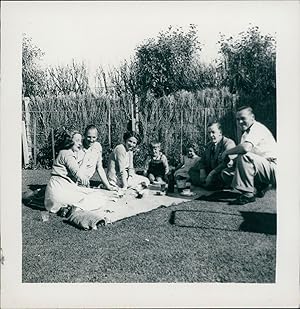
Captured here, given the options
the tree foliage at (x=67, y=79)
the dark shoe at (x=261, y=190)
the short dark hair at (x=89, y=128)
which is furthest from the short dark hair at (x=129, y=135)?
the dark shoe at (x=261, y=190)

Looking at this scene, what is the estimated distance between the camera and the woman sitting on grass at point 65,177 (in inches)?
164

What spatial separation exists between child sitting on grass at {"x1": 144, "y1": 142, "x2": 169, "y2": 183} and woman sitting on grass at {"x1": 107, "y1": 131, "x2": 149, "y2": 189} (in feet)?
0.23

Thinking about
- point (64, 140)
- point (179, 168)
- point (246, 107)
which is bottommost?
point (179, 168)

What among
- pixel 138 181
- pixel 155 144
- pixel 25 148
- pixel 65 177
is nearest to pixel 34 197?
pixel 65 177

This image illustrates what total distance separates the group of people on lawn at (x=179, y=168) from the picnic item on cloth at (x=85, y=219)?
111 mm

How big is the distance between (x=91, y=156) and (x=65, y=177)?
0.28m

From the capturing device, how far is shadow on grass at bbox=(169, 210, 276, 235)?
4.03 m

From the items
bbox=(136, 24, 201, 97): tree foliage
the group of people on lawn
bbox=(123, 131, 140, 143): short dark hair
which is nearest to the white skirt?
the group of people on lawn

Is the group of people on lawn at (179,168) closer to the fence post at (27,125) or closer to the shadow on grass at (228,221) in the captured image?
the shadow on grass at (228,221)

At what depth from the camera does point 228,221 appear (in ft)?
13.4

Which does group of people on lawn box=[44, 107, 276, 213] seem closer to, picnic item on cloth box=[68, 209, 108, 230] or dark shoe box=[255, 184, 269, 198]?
dark shoe box=[255, 184, 269, 198]

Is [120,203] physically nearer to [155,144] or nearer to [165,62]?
[155,144]
